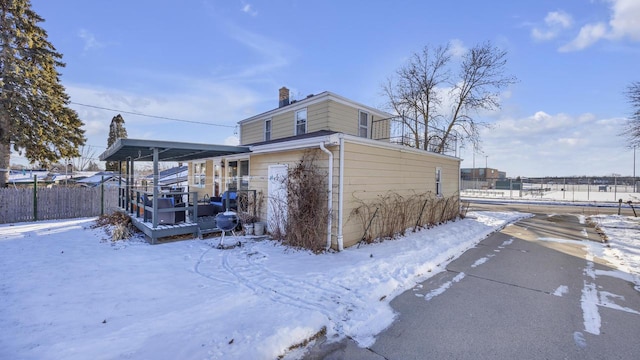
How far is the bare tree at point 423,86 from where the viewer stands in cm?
1945

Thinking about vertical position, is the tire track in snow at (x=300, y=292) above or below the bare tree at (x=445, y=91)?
below

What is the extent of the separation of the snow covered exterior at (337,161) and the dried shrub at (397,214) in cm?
19

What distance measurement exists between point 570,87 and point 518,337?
39.9 ft

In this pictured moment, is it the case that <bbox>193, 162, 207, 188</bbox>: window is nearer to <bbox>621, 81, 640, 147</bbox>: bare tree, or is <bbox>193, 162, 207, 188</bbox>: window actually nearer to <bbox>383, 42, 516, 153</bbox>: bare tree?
<bbox>383, 42, 516, 153</bbox>: bare tree

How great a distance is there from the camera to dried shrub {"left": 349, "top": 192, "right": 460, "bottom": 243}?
7340mm

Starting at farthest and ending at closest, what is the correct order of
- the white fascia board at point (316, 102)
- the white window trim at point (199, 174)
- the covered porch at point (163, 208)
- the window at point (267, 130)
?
1. the white window trim at point (199, 174)
2. the window at point (267, 130)
3. the white fascia board at point (316, 102)
4. the covered porch at point (163, 208)

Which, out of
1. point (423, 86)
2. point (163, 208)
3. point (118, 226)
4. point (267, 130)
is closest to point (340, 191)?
point (163, 208)

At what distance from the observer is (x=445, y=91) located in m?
20.1

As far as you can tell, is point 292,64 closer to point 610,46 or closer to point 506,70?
point 610,46

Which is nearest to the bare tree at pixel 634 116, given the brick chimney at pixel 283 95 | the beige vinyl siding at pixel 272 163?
the beige vinyl siding at pixel 272 163

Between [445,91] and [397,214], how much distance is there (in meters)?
15.6

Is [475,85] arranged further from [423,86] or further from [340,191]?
[340,191]

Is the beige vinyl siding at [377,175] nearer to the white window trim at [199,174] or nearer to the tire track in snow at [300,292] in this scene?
the tire track in snow at [300,292]

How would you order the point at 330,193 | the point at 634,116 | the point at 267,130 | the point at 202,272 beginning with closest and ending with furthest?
the point at 202,272, the point at 330,193, the point at 634,116, the point at 267,130
